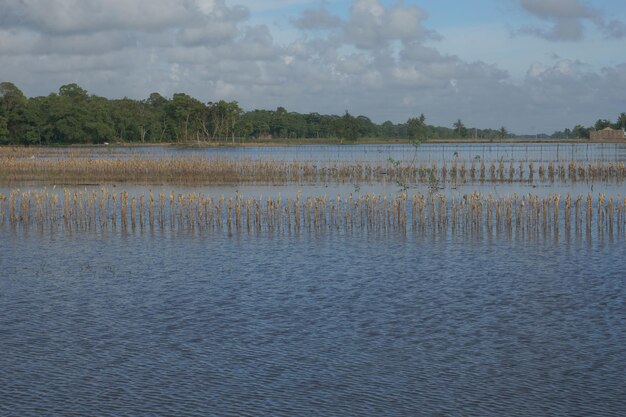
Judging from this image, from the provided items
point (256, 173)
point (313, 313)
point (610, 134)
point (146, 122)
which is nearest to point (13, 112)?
point (146, 122)

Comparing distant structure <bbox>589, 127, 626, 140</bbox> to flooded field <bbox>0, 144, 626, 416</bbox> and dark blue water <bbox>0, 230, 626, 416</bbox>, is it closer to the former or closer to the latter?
flooded field <bbox>0, 144, 626, 416</bbox>

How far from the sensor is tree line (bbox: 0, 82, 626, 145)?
9812 centimetres

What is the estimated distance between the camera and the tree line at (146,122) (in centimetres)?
9812

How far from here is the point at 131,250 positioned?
65.6ft

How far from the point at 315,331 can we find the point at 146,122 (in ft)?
352

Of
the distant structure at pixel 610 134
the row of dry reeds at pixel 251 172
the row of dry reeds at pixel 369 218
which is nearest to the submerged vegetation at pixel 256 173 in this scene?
the row of dry reeds at pixel 251 172

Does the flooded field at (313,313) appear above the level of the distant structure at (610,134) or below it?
below

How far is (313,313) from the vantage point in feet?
43.4

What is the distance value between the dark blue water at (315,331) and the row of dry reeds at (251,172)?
80.6ft

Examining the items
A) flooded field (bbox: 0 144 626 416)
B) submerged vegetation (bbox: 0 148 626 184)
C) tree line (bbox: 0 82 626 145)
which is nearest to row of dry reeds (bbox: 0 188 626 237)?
flooded field (bbox: 0 144 626 416)

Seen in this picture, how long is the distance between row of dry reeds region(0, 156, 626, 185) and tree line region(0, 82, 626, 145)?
107ft

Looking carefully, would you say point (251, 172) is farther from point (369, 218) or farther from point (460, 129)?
point (460, 129)

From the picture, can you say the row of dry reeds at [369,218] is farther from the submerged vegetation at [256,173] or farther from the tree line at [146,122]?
the tree line at [146,122]

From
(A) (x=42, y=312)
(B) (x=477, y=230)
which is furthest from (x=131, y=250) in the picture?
(B) (x=477, y=230)
